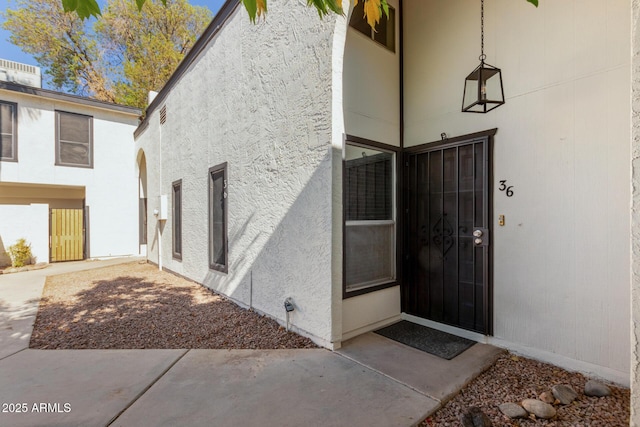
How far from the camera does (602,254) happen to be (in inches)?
111

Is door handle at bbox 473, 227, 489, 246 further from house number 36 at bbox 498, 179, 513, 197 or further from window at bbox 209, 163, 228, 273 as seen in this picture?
window at bbox 209, 163, 228, 273

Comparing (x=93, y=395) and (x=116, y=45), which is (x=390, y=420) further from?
(x=116, y=45)

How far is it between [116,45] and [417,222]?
18.0 m

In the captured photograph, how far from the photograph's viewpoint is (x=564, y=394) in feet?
8.39

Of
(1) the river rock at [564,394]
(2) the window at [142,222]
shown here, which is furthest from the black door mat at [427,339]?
(2) the window at [142,222]

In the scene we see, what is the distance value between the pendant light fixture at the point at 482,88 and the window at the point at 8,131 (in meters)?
12.7

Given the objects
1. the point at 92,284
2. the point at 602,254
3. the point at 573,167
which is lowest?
the point at 92,284

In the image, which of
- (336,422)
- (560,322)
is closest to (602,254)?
(560,322)

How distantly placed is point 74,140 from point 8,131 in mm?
1596

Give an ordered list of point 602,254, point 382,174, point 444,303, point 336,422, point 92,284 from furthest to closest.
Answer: point 92,284, point 382,174, point 444,303, point 602,254, point 336,422

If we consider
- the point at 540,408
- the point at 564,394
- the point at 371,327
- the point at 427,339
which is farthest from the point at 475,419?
the point at 371,327

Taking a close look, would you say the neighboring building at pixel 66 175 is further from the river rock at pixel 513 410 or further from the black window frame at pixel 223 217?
the river rock at pixel 513 410

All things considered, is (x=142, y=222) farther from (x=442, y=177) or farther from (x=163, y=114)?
(x=442, y=177)

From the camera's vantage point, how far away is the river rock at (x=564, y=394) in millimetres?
2516
